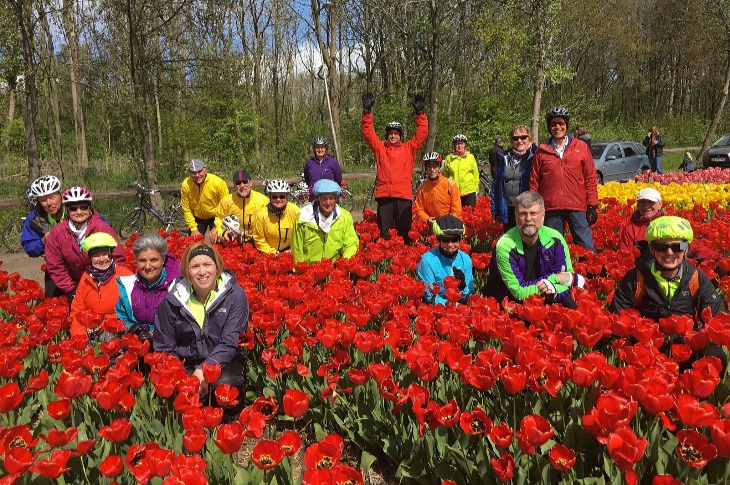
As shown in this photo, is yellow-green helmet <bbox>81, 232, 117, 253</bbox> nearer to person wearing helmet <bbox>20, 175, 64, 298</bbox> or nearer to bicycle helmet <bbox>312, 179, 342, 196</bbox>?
person wearing helmet <bbox>20, 175, 64, 298</bbox>

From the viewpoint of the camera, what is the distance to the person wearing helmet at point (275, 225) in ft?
20.4

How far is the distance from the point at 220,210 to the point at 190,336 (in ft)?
11.4

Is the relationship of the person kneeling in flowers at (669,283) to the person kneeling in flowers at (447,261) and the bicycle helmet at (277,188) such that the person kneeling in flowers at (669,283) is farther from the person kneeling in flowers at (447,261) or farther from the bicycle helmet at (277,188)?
the bicycle helmet at (277,188)

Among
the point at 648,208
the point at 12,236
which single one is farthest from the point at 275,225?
the point at 12,236

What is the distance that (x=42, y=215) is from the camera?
544 cm

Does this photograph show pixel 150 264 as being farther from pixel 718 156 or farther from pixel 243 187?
pixel 718 156

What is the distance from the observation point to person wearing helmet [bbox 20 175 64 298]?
17.2ft

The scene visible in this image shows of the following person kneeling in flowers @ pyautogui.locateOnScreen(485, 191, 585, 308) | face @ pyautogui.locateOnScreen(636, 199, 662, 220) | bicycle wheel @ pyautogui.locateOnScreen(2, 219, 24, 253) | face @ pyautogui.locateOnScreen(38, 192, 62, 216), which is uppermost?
face @ pyautogui.locateOnScreen(38, 192, 62, 216)

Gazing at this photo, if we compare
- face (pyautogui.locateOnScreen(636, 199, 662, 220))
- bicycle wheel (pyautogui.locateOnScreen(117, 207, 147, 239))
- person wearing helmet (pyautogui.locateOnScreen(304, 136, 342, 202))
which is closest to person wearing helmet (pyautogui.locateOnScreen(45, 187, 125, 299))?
person wearing helmet (pyautogui.locateOnScreen(304, 136, 342, 202))

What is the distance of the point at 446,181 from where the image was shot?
6.99 metres

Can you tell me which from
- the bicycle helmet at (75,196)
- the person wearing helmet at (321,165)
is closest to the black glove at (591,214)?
the person wearing helmet at (321,165)

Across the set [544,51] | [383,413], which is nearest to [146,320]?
[383,413]

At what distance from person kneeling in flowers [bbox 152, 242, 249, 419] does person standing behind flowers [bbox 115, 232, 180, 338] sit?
49cm

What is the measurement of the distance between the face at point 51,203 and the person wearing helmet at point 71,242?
48 cm
